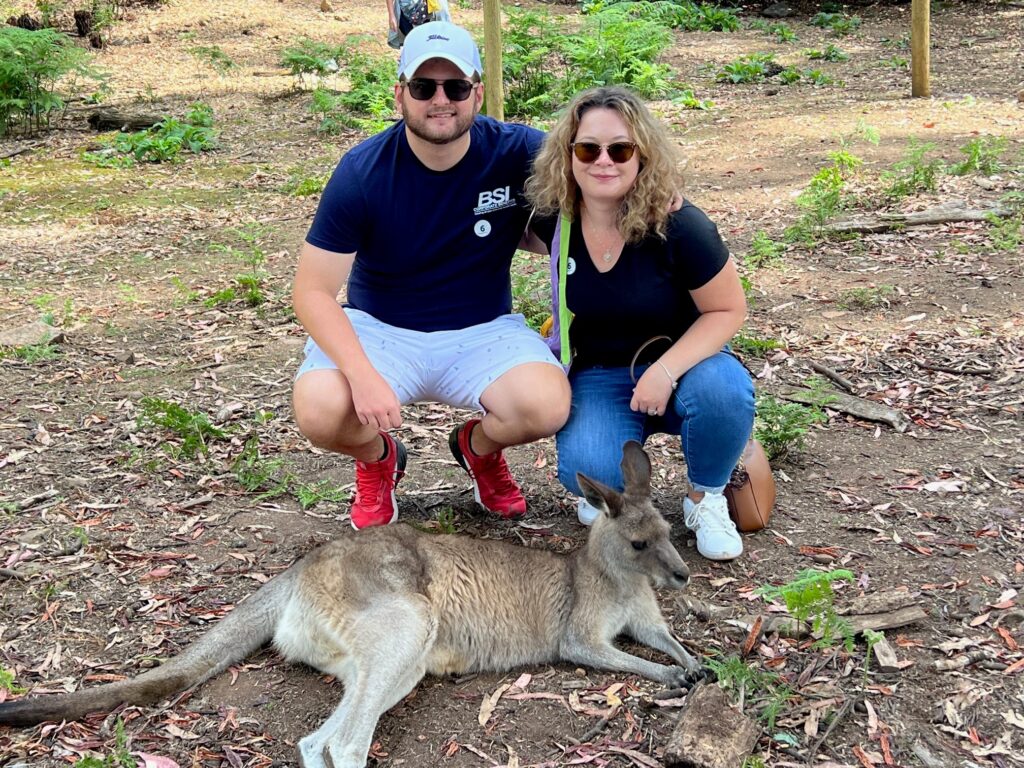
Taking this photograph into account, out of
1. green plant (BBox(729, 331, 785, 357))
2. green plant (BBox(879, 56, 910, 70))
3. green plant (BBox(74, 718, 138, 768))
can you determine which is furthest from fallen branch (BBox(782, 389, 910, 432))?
green plant (BBox(879, 56, 910, 70))

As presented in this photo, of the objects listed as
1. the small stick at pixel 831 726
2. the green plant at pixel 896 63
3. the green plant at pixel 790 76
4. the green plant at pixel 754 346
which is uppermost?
the green plant at pixel 896 63

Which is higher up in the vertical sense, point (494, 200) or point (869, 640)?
point (494, 200)

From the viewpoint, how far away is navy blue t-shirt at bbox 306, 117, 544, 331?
13.1 ft

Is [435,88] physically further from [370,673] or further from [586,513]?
[370,673]

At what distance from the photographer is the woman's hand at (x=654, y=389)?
3855mm

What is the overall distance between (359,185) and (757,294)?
336cm

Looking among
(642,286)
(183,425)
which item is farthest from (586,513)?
(183,425)

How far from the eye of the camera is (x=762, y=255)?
686cm

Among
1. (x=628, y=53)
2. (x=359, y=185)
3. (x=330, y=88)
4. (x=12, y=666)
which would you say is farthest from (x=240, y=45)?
(x=12, y=666)

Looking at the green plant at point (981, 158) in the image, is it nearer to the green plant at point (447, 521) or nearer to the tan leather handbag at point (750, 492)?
the tan leather handbag at point (750, 492)

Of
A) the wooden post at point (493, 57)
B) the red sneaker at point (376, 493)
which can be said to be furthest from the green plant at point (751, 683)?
the wooden post at point (493, 57)

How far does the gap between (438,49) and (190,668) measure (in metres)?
2.47

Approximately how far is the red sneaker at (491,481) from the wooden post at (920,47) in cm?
788

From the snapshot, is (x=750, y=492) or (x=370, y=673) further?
(x=750, y=492)
